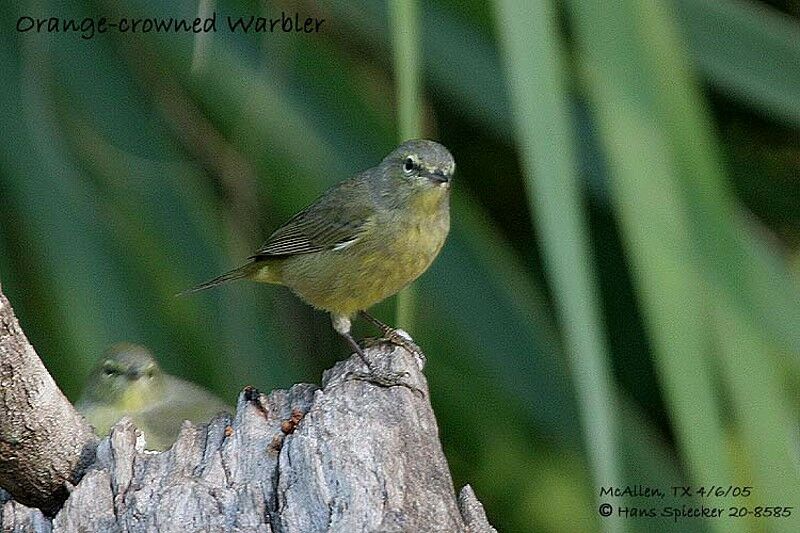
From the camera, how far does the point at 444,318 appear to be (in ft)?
13.2

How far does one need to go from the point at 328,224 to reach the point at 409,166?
1.03 feet

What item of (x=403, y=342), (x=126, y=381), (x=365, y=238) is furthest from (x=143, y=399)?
(x=365, y=238)

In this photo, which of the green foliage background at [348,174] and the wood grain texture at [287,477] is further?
the green foliage background at [348,174]

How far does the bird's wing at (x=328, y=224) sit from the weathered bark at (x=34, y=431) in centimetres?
148

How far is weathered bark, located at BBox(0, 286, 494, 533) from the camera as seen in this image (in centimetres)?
210

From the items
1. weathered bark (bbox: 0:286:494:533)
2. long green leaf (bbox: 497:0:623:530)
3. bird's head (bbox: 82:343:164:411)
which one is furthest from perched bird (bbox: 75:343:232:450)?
long green leaf (bbox: 497:0:623:530)

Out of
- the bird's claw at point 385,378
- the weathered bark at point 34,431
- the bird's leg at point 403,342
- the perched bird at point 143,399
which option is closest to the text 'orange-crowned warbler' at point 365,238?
the bird's leg at point 403,342

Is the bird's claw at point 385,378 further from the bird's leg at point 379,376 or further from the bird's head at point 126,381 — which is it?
the bird's head at point 126,381

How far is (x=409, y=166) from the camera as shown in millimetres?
3607

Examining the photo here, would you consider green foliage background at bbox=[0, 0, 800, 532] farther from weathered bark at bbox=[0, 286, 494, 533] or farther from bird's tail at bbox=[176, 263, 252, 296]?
weathered bark at bbox=[0, 286, 494, 533]

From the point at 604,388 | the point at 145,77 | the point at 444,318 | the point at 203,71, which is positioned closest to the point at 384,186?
the point at 444,318

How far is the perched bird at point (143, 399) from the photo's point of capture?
3.03 m

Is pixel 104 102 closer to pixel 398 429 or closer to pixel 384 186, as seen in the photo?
pixel 384 186

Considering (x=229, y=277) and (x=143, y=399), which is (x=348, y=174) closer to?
(x=229, y=277)
